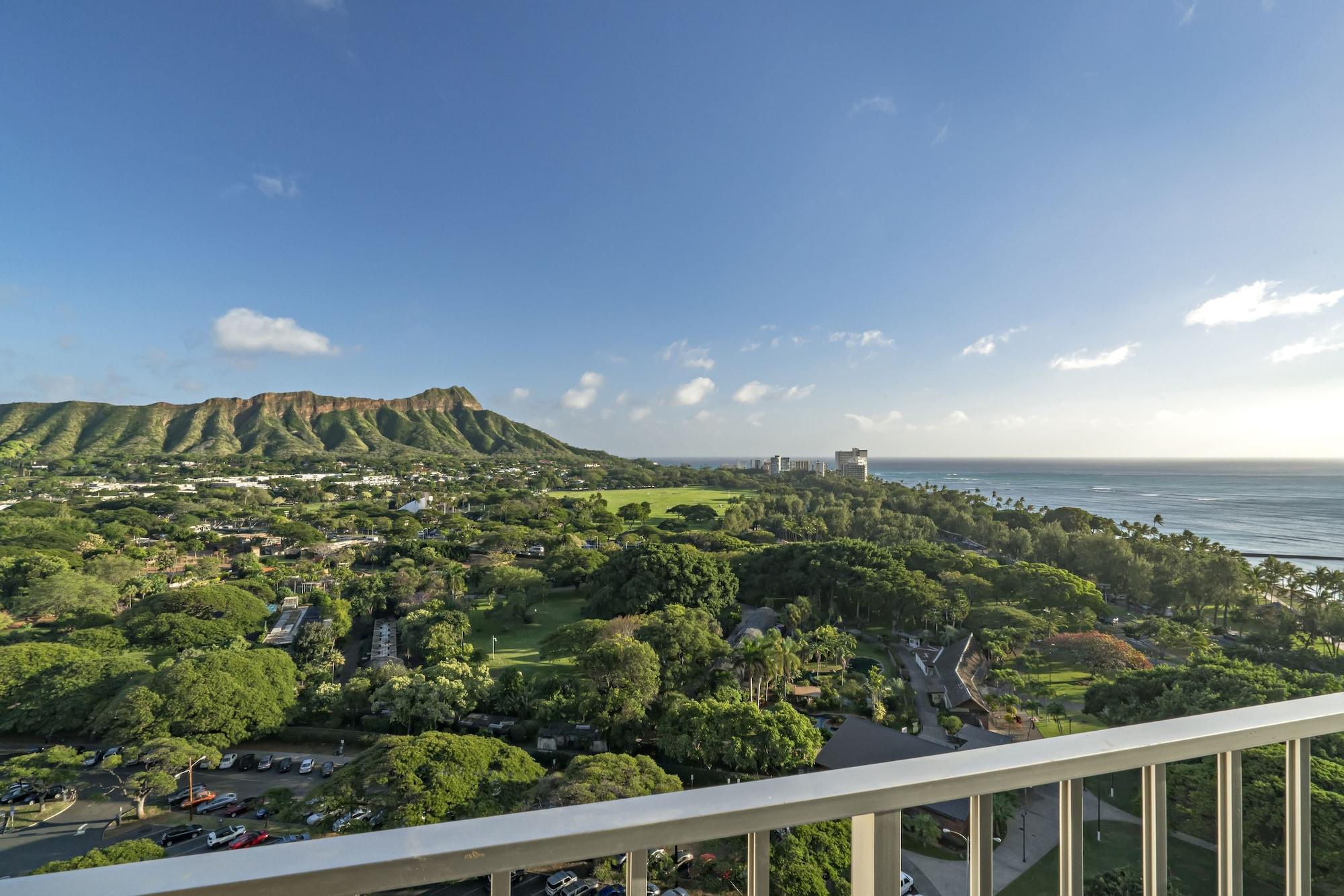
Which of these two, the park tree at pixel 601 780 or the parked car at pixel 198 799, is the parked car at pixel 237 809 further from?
the park tree at pixel 601 780

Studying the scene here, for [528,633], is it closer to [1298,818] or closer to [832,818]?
[1298,818]

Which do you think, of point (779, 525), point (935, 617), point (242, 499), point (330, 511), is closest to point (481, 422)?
point (242, 499)

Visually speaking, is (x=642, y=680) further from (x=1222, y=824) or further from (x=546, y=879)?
(x=1222, y=824)

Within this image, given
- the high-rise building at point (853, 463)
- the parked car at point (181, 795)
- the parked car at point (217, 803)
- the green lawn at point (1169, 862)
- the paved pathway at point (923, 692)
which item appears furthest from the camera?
the high-rise building at point (853, 463)

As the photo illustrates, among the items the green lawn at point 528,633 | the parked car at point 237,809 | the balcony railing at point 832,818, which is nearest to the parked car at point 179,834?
the parked car at point 237,809

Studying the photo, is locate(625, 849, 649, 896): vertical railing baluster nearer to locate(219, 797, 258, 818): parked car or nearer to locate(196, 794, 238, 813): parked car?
locate(219, 797, 258, 818): parked car

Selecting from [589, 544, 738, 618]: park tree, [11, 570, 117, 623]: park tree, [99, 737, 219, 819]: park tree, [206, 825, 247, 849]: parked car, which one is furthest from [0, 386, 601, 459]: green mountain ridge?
[206, 825, 247, 849]: parked car
